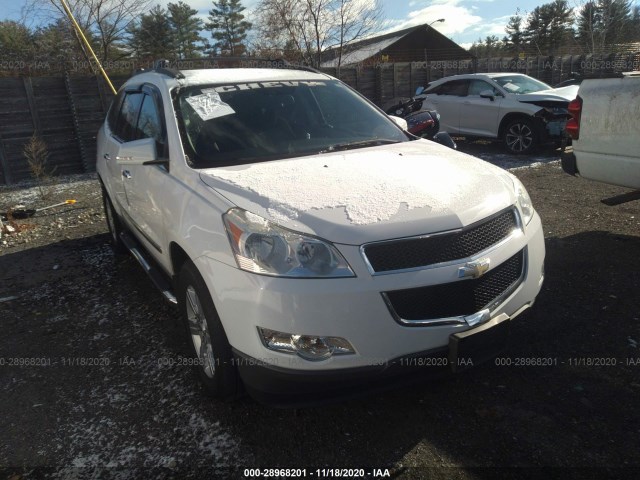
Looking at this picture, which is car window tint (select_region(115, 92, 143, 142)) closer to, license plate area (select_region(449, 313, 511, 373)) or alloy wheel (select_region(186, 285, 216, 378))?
alloy wheel (select_region(186, 285, 216, 378))

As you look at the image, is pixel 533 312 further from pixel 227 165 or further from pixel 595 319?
pixel 227 165

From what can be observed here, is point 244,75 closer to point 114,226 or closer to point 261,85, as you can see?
point 261,85

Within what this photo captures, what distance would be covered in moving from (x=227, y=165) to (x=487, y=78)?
9.19 meters

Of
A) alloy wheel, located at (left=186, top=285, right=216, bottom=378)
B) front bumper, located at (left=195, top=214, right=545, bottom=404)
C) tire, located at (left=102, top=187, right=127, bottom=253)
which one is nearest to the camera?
front bumper, located at (left=195, top=214, right=545, bottom=404)

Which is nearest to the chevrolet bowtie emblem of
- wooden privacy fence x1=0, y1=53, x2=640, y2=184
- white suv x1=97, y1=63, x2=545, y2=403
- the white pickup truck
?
white suv x1=97, y1=63, x2=545, y2=403

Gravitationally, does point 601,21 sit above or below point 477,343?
above

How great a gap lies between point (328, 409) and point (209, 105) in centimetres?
213

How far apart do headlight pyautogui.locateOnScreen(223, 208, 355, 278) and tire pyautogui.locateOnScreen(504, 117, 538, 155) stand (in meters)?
8.69

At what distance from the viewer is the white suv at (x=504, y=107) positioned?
30.1 ft

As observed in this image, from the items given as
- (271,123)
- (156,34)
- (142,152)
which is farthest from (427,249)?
(156,34)

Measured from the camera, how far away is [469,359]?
7.27ft

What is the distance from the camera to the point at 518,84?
406 inches

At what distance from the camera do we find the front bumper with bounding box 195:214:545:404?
6.54 ft

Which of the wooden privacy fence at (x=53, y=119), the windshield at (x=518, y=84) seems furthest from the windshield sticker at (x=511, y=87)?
the wooden privacy fence at (x=53, y=119)
